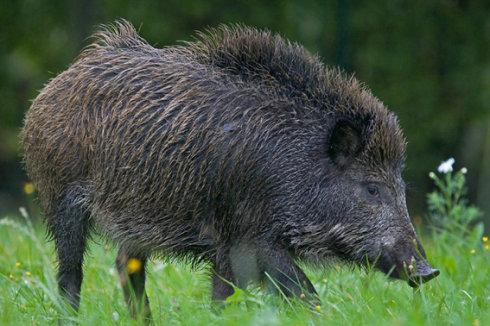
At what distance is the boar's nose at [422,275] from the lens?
523cm

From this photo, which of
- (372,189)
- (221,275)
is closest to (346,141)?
(372,189)

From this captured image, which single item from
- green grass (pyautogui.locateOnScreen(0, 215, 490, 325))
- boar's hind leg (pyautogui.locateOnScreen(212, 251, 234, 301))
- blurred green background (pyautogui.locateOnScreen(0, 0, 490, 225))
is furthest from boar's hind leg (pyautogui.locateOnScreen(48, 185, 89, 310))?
blurred green background (pyautogui.locateOnScreen(0, 0, 490, 225))

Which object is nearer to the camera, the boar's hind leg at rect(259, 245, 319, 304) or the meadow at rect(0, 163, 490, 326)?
the meadow at rect(0, 163, 490, 326)

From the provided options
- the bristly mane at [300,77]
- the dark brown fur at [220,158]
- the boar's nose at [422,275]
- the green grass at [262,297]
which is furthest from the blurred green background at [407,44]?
the boar's nose at [422,275]

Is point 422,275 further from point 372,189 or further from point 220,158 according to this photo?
point 220,158

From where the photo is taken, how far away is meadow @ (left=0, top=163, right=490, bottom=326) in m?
4.60

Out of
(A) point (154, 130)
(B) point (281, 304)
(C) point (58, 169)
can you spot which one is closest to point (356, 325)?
(B) point (281, 304)

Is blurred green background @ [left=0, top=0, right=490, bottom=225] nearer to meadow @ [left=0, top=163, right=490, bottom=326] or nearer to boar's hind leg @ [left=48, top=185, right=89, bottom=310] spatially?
meadow @ [left=0, top=163, right=490, bottom=326]

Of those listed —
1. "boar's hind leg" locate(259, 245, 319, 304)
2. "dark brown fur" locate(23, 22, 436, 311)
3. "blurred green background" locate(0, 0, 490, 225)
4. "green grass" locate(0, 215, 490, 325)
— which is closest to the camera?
"green grass" locate(0, 215, 490, 325)

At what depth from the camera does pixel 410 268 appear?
5.23 m

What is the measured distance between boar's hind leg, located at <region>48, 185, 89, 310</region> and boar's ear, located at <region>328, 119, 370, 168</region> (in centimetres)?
144

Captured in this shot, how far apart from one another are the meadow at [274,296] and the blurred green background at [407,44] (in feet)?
11.3

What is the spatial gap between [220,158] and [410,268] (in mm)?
1152

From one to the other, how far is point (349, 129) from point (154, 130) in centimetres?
106
